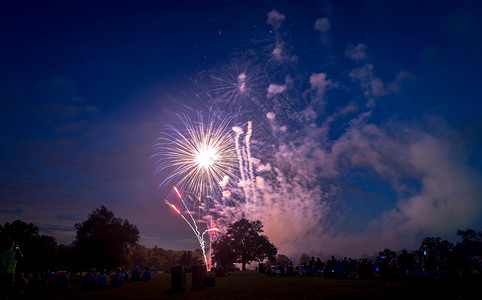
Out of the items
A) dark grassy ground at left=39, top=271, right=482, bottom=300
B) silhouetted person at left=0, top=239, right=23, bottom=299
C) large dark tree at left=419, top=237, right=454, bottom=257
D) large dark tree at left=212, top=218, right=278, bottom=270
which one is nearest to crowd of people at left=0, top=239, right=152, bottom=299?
silhouetted person at left=0, top=239, right=23, bottom=299

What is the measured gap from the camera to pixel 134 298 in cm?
1422

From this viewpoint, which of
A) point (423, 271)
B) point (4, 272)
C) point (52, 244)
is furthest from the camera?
point (52, 244)

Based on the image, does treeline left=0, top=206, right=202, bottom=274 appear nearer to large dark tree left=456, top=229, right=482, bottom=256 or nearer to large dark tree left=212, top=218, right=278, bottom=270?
large dark tree left=212, top=218, right=278, bottom=270

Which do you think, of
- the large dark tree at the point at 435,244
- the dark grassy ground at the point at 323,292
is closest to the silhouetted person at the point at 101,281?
the dark grassy ground at the point at 323,292

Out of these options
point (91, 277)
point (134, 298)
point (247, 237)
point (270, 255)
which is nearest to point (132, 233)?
point (247, 237)

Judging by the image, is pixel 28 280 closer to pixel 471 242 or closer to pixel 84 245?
pixel 84 245

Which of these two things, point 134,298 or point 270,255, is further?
point 270,255

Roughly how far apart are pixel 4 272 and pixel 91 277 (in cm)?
1332

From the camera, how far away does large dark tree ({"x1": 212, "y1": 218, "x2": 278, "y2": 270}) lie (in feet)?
311

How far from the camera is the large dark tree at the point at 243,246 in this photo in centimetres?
9469

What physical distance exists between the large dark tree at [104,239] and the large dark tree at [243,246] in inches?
1076

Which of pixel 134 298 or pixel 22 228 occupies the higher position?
pixel 22 228

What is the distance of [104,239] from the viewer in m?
80.2

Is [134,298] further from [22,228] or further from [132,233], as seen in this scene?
[22,228]
